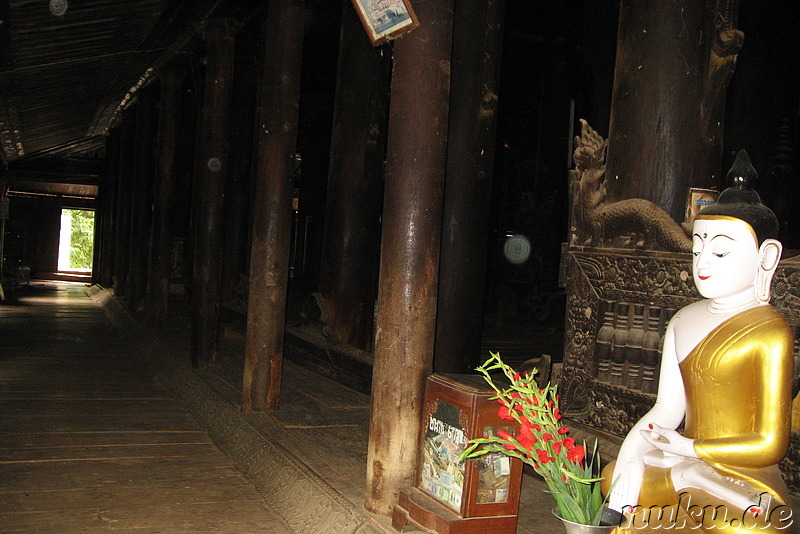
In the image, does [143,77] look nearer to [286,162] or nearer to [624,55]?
[286,162]

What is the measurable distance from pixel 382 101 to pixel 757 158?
353cm

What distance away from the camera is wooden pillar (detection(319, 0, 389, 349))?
22.9 feet

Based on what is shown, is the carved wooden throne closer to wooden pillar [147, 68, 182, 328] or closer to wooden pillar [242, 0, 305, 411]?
wooden pillar [242, 0, 305, 411]

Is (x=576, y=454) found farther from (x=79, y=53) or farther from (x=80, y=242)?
(x=80, y=242)

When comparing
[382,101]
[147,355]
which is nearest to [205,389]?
[147,355]

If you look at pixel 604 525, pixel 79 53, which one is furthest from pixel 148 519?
pixel 79 53

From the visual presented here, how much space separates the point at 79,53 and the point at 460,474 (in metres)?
6.62

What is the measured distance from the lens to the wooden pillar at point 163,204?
9297 mm

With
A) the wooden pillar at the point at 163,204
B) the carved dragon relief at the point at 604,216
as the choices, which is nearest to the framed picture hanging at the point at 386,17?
the carved dragon relief at the point at 604,216

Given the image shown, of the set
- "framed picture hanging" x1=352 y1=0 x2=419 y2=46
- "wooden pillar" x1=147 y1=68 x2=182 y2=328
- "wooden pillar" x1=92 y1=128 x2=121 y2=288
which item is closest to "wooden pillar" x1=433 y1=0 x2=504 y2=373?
"framed picture hanging" x1=352 y1=0 x2=419 y2=46

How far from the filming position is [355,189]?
23.1 feet

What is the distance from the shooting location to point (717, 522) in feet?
5.78

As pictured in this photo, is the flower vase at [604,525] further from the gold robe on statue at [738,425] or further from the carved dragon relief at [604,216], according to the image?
the carved dragon relief at [604,216]

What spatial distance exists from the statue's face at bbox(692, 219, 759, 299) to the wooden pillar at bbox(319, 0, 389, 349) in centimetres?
516
